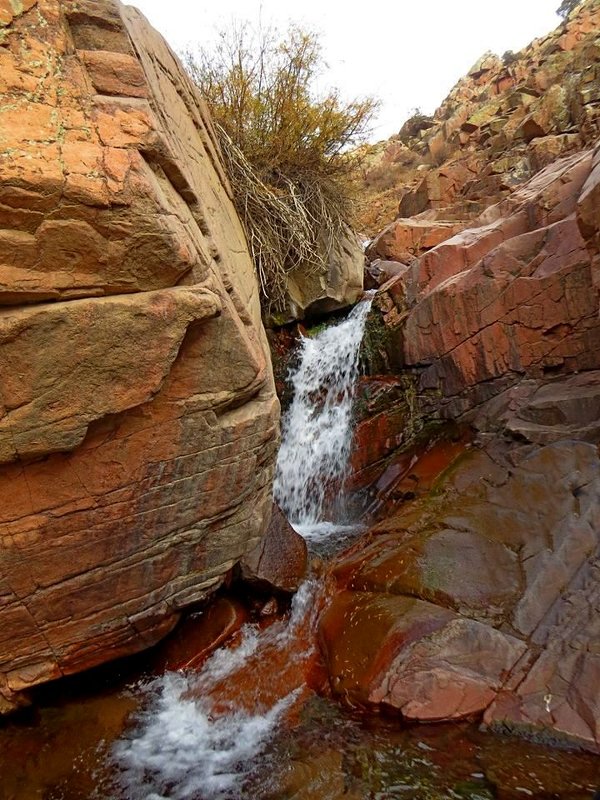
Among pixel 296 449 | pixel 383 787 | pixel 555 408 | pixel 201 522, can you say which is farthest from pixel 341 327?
pixel 383 787

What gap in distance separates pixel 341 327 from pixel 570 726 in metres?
6.34

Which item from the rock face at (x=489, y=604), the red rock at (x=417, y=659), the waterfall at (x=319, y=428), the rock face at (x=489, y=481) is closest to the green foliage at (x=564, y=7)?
the rock face at (x=489, y=481)

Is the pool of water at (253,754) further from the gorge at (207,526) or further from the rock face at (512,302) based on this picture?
the rock face at (512,302)

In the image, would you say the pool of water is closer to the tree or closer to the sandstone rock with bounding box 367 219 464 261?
the tree

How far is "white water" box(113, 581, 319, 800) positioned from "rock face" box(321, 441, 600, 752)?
2.32 feet

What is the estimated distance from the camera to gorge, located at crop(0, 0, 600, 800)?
2576 millimetres

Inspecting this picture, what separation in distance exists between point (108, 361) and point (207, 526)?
1515 millimetres

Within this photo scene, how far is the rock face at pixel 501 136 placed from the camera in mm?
11289

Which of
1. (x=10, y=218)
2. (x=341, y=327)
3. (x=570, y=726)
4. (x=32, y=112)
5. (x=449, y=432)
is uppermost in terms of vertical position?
(x=32, y=112)

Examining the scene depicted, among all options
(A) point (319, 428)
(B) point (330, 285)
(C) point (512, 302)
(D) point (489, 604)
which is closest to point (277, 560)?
(D) point (489, 604)

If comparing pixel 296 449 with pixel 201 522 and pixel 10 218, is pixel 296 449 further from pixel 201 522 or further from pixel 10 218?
pixel 10 218

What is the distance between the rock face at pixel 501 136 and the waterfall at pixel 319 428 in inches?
110

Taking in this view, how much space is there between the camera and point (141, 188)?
2.59m

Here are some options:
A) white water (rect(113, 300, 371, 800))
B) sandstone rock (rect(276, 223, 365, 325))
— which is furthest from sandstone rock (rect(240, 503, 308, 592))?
sandstone rock (rect(276, 223, 365, 325))
